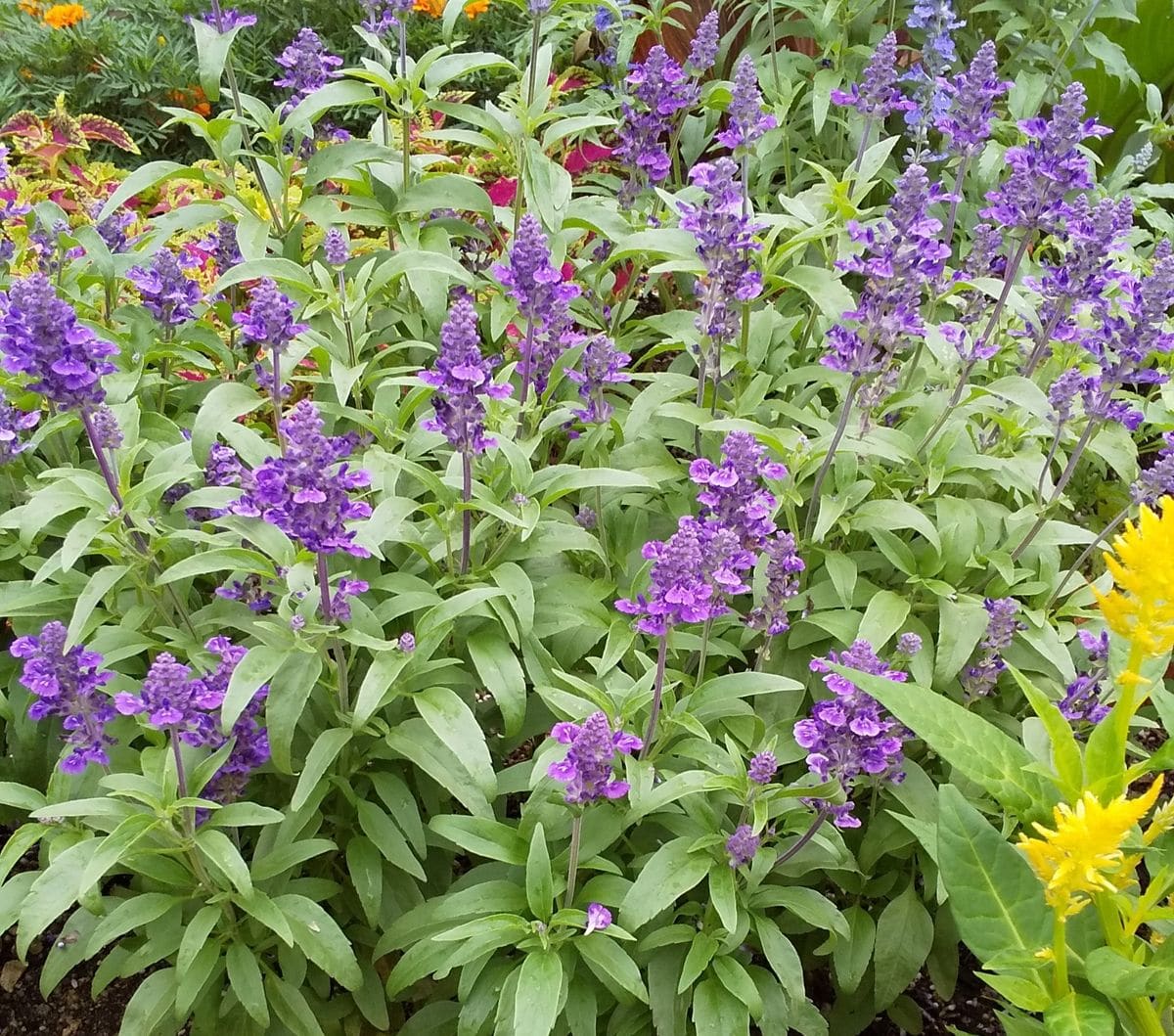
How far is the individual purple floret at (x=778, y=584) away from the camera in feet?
7.88

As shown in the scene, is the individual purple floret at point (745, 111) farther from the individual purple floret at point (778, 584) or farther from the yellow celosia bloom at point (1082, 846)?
the yellow celosia bloom at point (1082, 846)

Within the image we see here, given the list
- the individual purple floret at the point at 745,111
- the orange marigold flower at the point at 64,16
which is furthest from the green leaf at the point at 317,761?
the orange marigold flower at the point at 64,16

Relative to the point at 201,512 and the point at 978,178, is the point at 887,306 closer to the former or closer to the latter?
the point at 201,512

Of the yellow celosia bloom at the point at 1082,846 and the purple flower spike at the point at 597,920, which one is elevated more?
the yellow celosia bloom at the point at 1082,846

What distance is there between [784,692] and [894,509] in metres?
0.56

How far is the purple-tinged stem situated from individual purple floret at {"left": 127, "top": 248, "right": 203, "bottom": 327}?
1.84m

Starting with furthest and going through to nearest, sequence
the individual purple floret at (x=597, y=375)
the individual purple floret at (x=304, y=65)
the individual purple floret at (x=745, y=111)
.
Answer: the individual purple floret at (x=304, y=65), the individual purple floret at (x=745, y=111), the individual purple floret at (x=597, y=375)

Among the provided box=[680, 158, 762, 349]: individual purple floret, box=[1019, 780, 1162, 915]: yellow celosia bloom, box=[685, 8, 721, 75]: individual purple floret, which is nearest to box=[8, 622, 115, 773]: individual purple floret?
box=[680, 158, 762, 349]: individual purple floret

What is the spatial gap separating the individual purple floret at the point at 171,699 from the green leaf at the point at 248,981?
54 cm

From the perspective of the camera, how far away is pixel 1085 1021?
1800 mm

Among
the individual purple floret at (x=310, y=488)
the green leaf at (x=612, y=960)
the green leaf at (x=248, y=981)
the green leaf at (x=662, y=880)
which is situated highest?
the individual purple floret at (x=310, y=488)

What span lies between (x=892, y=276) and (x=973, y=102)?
2.91 feet

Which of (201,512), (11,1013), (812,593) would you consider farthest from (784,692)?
(11,1013)

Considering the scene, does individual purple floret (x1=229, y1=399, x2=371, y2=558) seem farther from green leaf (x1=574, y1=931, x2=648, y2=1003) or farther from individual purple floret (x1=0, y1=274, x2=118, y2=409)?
green leaf (x1=574, y1=931, x2=648, y2=1003)
